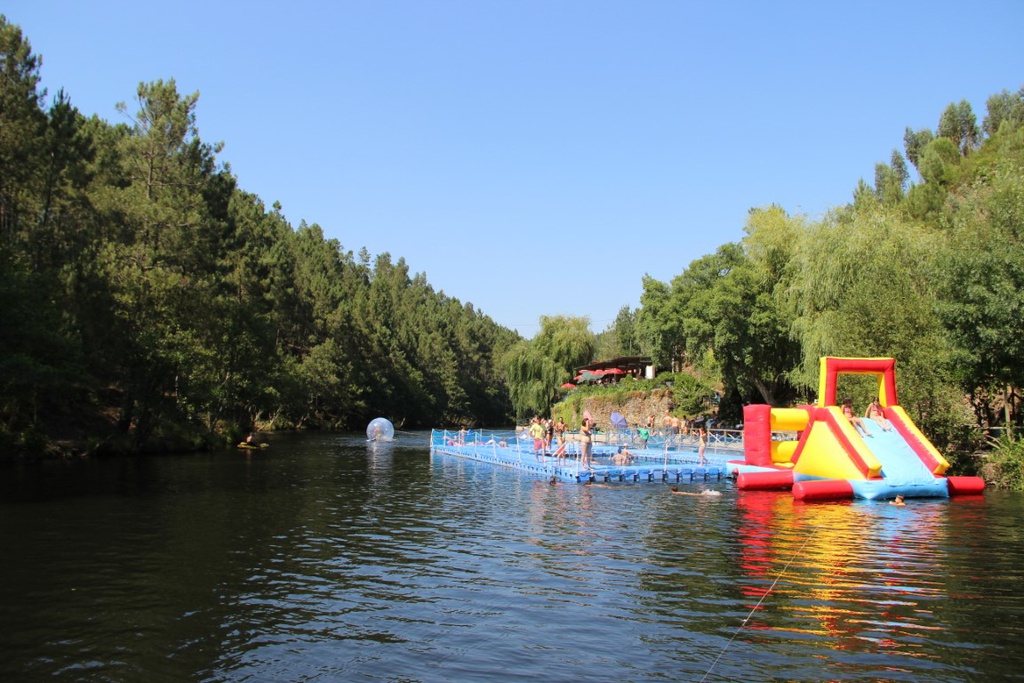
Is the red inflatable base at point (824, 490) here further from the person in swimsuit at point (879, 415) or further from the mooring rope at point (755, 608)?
the mooring rope at point (755, 608)

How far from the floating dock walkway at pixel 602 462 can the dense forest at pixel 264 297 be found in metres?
7.05

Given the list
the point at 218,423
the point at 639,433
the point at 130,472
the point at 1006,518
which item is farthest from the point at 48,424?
the point at 1006,518

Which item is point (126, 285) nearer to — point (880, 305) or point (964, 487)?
point (880, 305)

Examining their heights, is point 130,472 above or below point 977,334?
below

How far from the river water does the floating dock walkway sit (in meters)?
6.86

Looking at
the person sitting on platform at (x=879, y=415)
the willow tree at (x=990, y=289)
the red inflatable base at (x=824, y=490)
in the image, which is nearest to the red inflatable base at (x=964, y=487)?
the person sitting on platform at (x=879, y=415)

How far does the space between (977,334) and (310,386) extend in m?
70.3

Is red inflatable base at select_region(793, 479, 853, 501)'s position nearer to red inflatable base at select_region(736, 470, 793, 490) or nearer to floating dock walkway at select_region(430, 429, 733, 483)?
red inflatable base at select_region(736, 470, 793, 490)

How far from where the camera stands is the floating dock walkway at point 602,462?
32469 mm

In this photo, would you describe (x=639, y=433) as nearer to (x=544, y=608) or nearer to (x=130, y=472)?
(x=130, y=472)

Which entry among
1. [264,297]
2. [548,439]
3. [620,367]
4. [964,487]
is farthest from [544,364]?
[964,487]

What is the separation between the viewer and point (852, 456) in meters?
26.1

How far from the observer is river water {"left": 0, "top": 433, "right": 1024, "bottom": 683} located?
996cm

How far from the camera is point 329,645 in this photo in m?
10.7
